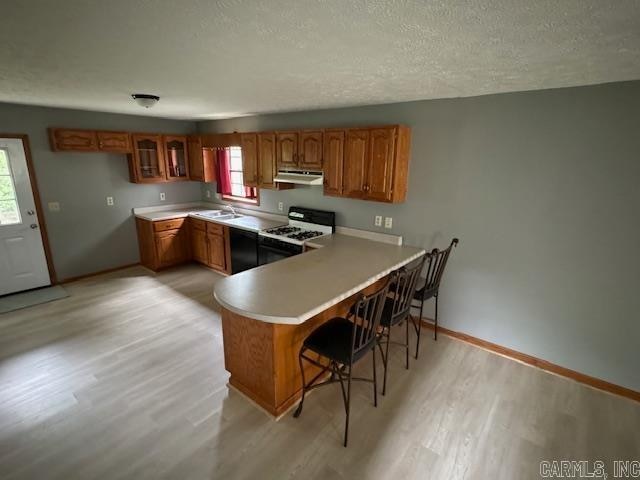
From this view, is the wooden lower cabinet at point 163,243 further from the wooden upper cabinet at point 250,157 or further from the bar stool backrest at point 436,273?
the bar stool backrest at point 436,273

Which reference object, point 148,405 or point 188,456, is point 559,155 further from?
point 148,405

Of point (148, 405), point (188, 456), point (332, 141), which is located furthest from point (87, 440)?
point (332, 141)

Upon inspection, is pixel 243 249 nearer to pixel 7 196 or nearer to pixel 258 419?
pixel 258 419

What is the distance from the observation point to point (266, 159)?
3.96 meters

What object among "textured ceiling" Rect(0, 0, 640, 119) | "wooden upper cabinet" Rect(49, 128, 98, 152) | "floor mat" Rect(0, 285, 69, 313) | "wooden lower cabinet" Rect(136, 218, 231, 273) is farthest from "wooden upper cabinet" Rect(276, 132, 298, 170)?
"floor mat" Rect(0, 285, 69, 313)

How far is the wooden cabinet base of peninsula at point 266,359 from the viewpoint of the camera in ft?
6.79

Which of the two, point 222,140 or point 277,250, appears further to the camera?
point 222,140

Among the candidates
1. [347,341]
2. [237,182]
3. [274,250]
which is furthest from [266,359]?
[237,182]

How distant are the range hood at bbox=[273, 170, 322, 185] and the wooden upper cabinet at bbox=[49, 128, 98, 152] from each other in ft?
8.27

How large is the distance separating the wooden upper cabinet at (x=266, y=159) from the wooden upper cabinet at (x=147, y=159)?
1833 mm

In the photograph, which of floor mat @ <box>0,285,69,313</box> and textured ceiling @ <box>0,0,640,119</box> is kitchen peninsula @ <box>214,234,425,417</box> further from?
floor mat @ <box>0,285,69,313</box>

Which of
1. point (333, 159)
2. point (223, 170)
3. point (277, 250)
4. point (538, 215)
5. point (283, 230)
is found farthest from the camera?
point (223, 170)

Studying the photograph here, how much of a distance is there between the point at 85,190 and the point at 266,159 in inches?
104

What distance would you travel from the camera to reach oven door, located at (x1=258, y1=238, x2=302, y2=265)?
3539 millimetres
